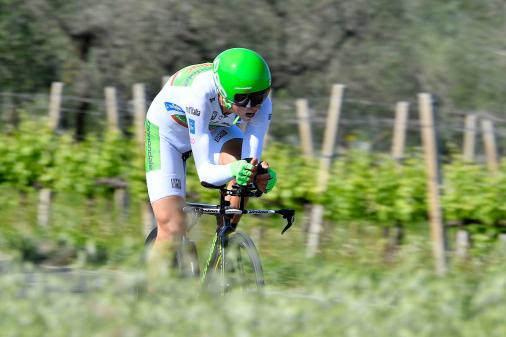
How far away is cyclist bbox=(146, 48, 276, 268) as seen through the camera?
6.20m

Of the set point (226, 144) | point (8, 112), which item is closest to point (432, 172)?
point (226, 144)

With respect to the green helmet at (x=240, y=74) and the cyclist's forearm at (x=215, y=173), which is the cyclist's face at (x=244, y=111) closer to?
the green helmet at (x=240, y=74)

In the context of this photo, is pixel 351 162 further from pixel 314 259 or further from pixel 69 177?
pixel 69 177

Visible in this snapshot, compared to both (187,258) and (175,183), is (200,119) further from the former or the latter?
(187,258)

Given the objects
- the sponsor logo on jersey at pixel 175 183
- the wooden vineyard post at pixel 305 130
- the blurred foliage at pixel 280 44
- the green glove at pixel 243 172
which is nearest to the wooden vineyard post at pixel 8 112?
the wooden vineyard post at pixel 305 130

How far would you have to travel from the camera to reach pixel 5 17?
66.3ft

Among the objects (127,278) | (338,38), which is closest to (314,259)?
(127,278)

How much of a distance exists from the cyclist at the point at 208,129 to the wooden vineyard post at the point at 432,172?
3466 millimetres

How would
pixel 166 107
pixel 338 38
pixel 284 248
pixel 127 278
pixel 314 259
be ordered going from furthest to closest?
1. pixel 338 38
2. pixel 284 248
3. pixel 314 259
4. pixel 166 107
5. pixel 127 278

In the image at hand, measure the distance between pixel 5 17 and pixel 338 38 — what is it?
20.9 feet

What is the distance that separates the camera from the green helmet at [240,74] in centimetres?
619

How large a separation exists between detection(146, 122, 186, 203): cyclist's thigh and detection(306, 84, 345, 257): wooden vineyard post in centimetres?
385

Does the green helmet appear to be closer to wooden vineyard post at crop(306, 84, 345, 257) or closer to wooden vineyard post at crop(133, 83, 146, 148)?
wooden vineyard post at crop(306, 84, 345, 257)

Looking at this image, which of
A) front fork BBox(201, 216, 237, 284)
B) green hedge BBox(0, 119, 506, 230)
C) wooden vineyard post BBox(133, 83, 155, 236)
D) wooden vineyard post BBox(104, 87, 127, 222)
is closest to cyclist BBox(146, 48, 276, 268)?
front fork BBox(201, 216, 237, 284)
